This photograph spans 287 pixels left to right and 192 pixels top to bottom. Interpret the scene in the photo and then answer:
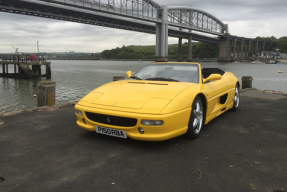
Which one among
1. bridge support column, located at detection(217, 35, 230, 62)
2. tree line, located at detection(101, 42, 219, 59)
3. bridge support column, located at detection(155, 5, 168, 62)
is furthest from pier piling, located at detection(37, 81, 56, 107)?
tree line, located at detection(101, 42, 219, 59)

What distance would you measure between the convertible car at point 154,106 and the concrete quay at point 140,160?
0.24 metres

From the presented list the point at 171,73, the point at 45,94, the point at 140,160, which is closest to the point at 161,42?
the point at 45,94

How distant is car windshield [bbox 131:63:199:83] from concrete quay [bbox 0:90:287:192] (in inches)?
37.5

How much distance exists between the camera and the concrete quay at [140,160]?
208cm

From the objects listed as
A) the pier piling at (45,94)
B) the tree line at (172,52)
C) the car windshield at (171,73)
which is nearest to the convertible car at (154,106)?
the car windshield at (171,73)

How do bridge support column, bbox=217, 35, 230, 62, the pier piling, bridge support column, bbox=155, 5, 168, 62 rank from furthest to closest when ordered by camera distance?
bridge support column, bbox=217, 35, 230, 62
bridge support column, bbox=155, 5, 168, 62
the pier piling

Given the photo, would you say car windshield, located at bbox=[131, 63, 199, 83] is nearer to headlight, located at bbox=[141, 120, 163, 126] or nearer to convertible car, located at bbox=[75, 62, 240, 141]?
convertible car, located at bbox=[75, 62, 240, 141]

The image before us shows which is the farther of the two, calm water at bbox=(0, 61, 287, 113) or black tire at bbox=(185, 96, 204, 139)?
calm water at bbox=(0, 61, 287, 113)

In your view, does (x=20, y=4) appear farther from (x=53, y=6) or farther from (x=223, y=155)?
(x=223, y=155)

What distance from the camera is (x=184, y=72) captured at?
3949 millimetres

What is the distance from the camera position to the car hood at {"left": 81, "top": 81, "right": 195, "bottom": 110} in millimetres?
2908

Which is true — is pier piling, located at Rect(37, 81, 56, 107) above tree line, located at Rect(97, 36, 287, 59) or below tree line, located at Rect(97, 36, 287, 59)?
below

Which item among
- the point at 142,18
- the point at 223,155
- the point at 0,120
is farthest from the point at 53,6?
the point at 223,155

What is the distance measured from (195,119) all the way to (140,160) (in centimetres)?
116
